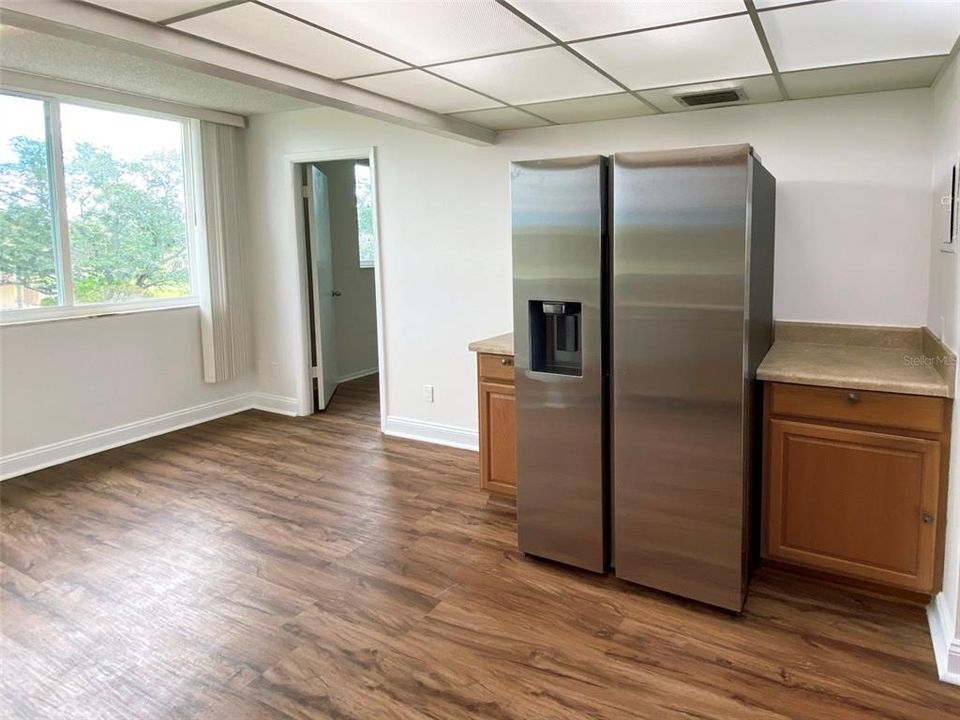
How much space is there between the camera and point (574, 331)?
2818mm

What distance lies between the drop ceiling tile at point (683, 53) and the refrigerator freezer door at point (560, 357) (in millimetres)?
391

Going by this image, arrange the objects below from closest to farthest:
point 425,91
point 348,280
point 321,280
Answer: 1. point 425,91
2. point 321,280
3. point 348,280

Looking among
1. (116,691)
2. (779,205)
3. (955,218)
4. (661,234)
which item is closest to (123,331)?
(116,691)

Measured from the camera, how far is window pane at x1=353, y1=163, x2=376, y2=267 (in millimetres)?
6816

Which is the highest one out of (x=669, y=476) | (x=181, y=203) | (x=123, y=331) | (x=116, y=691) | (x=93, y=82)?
(x=93, y=82)

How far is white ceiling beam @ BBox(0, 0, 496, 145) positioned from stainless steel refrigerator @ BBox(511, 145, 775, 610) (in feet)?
2.85

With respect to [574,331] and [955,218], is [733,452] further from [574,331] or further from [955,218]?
[955,218]

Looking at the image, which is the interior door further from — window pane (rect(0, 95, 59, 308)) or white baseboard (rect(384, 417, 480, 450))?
window pane (rect(0, 95, 59, 308))

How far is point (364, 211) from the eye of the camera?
22.9ft

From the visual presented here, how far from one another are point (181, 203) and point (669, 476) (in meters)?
4.34

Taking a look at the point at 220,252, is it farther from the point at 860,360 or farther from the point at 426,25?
the point at 860,360

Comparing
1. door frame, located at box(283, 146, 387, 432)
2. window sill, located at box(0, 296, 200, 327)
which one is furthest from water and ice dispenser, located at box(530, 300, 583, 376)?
window sill, located at box(0, 296, 200, 327)

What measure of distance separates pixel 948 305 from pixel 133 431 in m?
4.95

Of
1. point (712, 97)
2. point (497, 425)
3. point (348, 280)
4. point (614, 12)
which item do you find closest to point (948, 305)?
point (712, 97)
